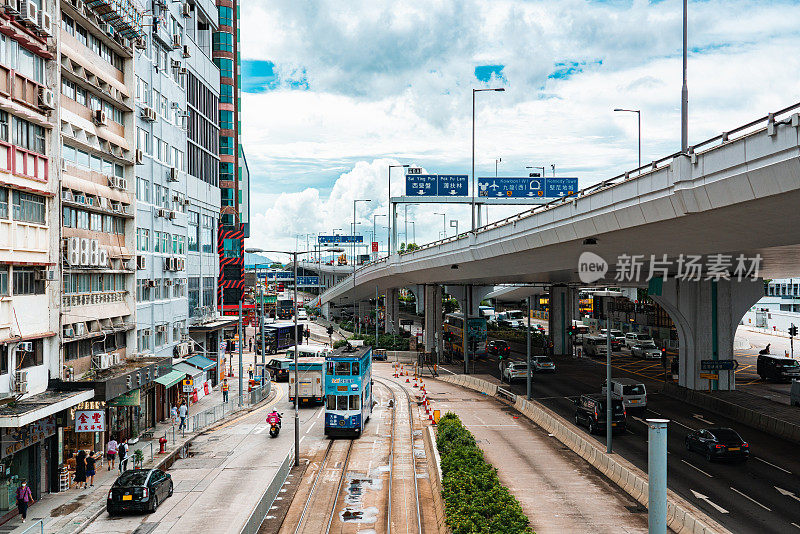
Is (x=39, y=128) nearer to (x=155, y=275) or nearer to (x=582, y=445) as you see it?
(x=155, y=275)

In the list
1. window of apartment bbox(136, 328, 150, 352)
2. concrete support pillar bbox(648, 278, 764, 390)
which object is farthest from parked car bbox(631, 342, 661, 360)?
window of apartment bbox(136, 328, 150, 352)

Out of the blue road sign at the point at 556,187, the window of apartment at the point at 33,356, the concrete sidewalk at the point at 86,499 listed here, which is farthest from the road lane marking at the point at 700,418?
the window of apartment at the point at 33,356

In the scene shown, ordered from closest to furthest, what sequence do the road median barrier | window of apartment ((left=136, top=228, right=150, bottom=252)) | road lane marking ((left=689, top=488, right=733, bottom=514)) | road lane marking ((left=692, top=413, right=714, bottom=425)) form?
1. the road median barrier
2. road lane marking ((left=689, top=488, right=733, bottom=514))
3. road lane marking ((left=692, top=413, right=714, bottom=425))
4. window of apartment ((left=136, top=228, right=150, bottom=252))

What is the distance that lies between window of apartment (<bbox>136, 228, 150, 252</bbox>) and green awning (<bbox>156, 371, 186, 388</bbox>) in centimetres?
722

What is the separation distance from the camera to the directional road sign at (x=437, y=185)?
6612cm

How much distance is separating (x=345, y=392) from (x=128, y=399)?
10691mm

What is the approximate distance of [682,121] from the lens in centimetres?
2272

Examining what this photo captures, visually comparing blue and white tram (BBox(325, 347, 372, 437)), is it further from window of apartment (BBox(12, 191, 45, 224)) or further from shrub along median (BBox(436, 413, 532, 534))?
window of apartment (BBox(12, 191, 45, 224))

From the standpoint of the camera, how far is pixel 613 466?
91.0ft

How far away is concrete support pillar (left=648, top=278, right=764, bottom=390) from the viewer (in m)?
46.9

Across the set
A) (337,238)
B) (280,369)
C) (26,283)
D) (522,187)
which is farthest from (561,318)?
(337,238)

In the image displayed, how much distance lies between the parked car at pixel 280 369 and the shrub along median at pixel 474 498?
122ft

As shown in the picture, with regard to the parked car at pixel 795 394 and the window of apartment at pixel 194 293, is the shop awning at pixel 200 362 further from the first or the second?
the parked car at pixel 795 394

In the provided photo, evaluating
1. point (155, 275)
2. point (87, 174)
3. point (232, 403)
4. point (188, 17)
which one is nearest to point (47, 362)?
point (87, 174)
